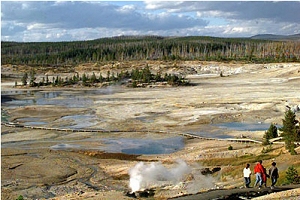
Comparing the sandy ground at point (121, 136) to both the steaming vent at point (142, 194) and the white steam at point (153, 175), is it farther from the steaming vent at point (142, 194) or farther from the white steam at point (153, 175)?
the white steam at point (153, 175)

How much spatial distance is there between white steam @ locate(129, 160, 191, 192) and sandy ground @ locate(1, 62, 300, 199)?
25.9 inches

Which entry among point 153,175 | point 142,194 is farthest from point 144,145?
point 142,194

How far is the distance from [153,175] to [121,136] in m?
18.0

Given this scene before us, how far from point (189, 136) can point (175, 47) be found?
500 feet

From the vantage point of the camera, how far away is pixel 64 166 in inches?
1200

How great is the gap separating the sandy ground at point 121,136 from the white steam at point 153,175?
25.9 inches

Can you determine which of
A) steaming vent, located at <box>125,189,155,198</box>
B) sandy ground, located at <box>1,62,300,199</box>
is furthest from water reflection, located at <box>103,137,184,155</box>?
steaming vent, located at <box>125,189,155,198</box>

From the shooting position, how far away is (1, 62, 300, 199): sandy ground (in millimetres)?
24516

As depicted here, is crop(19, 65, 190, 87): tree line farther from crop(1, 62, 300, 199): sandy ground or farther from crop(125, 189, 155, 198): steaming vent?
crop(125, 189, 155, 198): steaming vent

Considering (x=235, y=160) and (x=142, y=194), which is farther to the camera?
(x=235, y=160)

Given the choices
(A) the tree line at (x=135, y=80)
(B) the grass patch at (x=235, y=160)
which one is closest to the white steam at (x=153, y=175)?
(B) the grass patch at (x=235, y=160)

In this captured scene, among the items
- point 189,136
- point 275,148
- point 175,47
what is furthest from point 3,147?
point 175,47

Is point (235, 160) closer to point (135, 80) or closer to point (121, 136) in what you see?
point (121, 136)

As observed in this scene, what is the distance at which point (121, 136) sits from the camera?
42.0 metres
